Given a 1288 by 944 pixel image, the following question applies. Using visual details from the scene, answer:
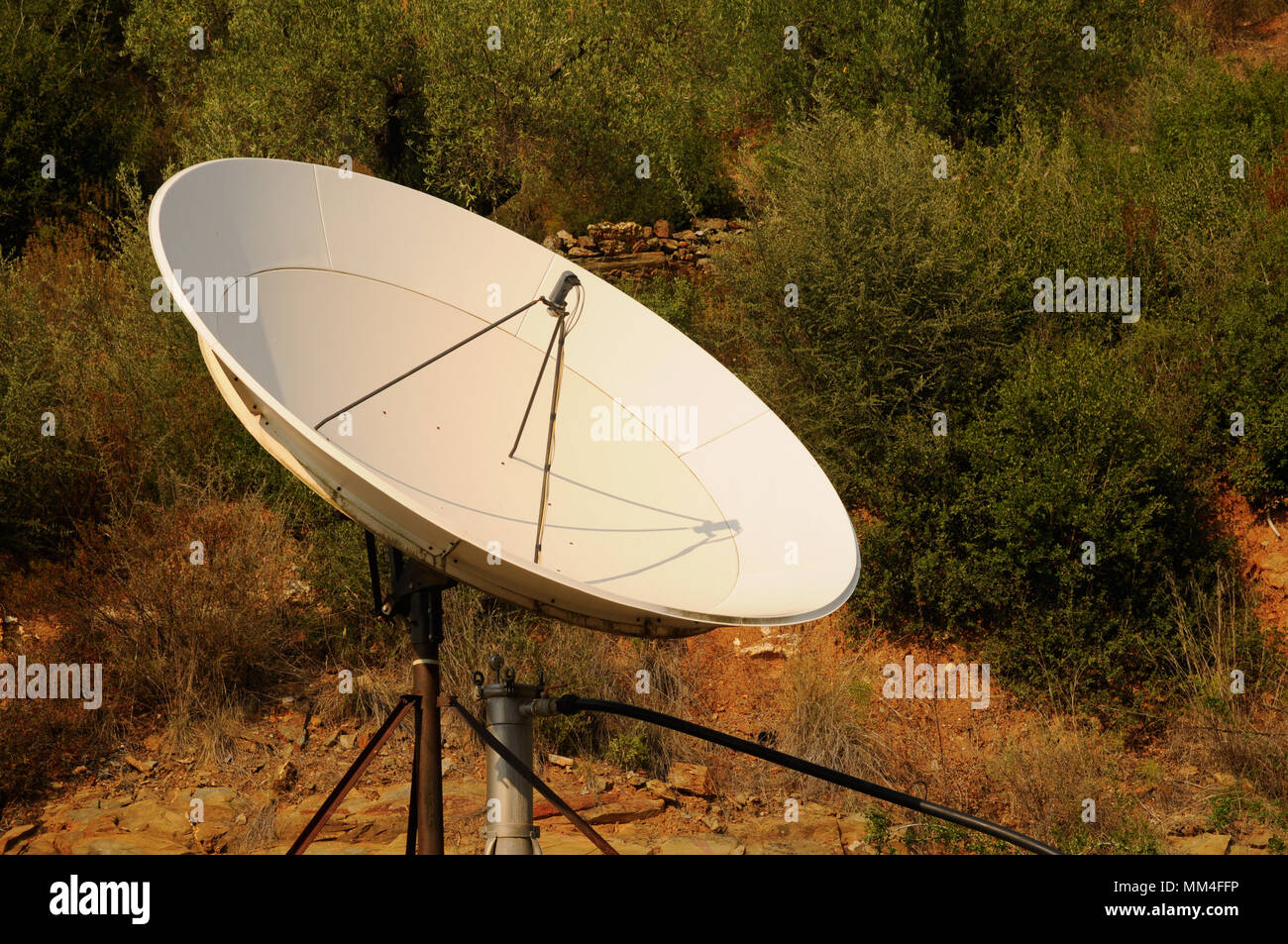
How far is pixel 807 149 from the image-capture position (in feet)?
39.3

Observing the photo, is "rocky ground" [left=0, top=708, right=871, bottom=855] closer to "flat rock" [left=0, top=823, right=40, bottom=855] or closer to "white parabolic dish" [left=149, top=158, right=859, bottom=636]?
"flat rock" [left=0, top=823, right=40, bottom=855]

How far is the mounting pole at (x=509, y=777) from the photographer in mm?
3574

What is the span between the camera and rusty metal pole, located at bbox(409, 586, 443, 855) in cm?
356

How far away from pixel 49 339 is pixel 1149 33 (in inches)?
555

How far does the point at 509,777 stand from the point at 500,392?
1.89 m

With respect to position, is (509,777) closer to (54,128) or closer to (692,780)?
(692,780)

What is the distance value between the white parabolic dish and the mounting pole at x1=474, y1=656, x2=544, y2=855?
1.59ft

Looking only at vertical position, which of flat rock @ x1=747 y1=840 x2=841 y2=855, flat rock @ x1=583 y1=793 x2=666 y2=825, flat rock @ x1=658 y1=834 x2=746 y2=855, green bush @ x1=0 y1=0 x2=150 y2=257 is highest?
green bush @ x1=0 y1=0 x2=150 y2=257

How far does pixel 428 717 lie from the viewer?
3.56 meters

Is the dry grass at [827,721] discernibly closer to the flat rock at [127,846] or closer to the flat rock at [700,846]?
the flat rock at [700,846]

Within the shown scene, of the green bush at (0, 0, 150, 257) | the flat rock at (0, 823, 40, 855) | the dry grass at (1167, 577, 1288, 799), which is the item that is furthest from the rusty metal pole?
the green bush at (0, 0, 150, 257)

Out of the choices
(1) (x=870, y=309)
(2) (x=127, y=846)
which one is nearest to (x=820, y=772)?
(2) (x=127, y=846)

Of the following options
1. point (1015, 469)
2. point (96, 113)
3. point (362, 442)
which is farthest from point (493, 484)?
point (96, 113)
